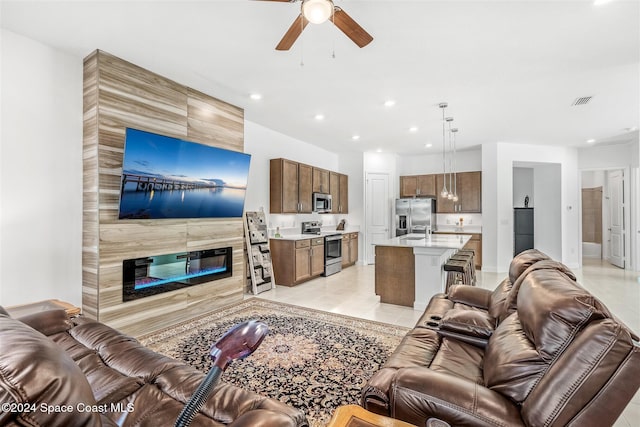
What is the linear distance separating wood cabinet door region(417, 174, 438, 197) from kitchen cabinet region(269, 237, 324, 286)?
140 inches

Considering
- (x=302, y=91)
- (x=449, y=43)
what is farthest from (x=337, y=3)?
(x=302, y=91)

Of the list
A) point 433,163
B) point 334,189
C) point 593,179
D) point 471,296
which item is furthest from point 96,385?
point 593,179

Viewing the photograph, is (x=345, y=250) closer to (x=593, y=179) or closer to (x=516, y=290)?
(x=516, y=290)

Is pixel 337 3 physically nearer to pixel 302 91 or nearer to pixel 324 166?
pixel 302 91

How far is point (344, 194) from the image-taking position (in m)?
7.88

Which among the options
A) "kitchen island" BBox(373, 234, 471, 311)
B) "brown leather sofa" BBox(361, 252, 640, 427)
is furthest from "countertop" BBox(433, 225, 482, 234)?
"brown leather sofa" BBox(361, 252, 640, 427)

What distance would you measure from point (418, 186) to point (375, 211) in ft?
4.33

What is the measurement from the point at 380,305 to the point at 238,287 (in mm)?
2092

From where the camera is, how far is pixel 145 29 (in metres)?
2.65

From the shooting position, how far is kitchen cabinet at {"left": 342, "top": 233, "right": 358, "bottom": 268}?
7.15 meters

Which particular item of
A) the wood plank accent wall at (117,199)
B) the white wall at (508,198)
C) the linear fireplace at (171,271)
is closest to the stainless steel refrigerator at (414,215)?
the white wall at (508,198)

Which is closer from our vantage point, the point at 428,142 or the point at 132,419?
the point at 132,419

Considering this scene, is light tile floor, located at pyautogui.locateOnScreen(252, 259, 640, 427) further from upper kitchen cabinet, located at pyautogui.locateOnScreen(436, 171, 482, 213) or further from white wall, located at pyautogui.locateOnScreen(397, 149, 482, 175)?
white wall, located at pyautogui.locateOnScreen(397, 149, 482, 175)

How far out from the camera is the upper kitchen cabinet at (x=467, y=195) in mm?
7242
